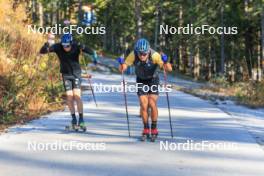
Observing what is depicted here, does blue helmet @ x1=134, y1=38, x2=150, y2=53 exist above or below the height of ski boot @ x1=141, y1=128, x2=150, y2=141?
above

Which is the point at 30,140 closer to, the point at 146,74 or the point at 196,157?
the point at 146,74

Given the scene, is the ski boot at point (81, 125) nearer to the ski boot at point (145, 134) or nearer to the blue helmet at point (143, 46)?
the ski boot at point (145, 134)

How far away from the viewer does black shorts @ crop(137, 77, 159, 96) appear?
996 cm

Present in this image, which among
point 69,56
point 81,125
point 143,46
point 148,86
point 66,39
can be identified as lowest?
point 81,125

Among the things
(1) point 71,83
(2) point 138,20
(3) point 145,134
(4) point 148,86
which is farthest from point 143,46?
(2) point 138,20

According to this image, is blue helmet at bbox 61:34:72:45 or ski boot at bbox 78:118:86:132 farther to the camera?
ski boot at bbox 78:118:86:132

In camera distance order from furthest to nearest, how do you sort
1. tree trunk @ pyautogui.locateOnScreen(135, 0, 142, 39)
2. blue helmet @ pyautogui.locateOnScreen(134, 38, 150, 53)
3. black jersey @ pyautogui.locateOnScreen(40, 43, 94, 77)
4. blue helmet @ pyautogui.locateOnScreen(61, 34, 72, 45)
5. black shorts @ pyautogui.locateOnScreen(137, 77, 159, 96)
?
1. tree trunk @ pyautogui.locateOnScreen(135, 0, 142, 39)
2. black jersey @ pyautogui.locateOnScreen(40, 43, 94, 77)
3. blue helmet @ pyautogui.locateOnScreen(61, 34, 72, 45)
4. black shorts @ pyautogui.locateOnScreen(137, 77, 159, 96)
5. blue helmet @ pyautogui.locateOnScreen(134, 38, 150, 53)

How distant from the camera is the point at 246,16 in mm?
41062

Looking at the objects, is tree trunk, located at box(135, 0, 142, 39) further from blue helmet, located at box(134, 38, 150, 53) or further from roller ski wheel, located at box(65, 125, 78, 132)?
blue helmet, located at box(134, 38, 150, 53)

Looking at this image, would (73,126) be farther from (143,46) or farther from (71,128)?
(143,46)

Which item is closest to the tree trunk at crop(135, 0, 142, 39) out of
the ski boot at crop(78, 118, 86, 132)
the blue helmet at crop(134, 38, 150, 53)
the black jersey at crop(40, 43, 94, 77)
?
the black jersey at crop(40, 43, 94, 77)

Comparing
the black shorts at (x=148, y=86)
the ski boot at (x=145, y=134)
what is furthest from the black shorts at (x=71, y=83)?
the ski boot at (x=145, y=134)

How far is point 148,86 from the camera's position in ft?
32.7

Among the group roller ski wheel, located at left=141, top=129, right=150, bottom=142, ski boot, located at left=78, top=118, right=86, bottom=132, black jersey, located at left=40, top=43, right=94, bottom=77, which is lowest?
roller ski wheel, located at left=141, top=129, right=150, bottom=142
